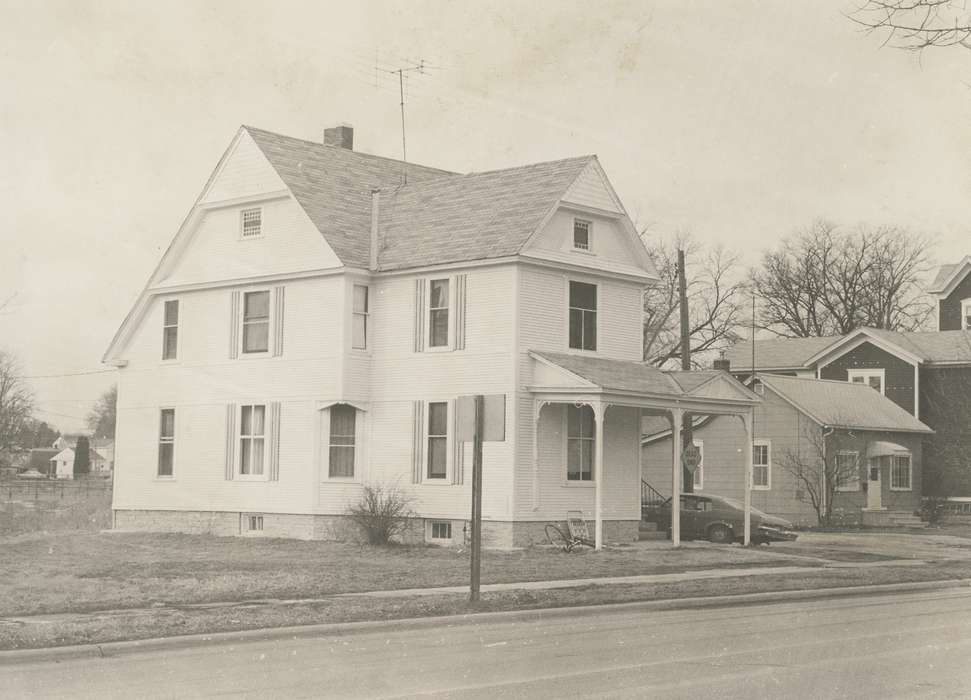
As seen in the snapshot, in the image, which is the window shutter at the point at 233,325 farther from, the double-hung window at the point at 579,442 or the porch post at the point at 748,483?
the porch post at the point at 748,483

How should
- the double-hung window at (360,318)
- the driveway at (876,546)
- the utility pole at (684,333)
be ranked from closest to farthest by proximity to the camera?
the driveway at (876,546) → the double-hung window at (360,318) → the utility pole at (684,333)

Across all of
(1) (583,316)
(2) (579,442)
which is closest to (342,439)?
(2) (579,442)

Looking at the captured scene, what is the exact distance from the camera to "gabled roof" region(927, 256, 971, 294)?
180 ft

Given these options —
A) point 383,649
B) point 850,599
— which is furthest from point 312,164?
point 383,649

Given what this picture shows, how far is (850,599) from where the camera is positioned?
19.8m

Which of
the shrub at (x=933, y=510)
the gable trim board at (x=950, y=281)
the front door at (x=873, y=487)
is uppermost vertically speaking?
the gable trim board at (x=950, y=281)

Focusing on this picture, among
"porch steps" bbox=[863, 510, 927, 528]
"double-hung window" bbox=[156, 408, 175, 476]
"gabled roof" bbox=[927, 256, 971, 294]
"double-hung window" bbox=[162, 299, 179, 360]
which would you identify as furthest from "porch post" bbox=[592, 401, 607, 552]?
"gabled roof" bbox=[927, 256, 971, 294]

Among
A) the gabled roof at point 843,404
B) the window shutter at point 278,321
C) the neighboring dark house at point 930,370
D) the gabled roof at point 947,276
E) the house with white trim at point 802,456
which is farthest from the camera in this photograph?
the gabled roof at point 947,276

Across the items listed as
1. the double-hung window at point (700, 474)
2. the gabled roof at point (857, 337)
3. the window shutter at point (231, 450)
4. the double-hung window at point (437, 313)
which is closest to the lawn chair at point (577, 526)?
the double-hung window at point (437, 313)

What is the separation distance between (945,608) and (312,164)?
2035cm

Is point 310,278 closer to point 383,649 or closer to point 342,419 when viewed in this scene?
point 342,419

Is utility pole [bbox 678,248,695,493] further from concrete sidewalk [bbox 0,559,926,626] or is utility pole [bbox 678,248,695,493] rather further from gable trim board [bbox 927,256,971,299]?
gable trim board [bbox 927,256,971,299]

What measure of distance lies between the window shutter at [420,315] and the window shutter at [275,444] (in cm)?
388

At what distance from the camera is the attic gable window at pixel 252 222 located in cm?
3294
